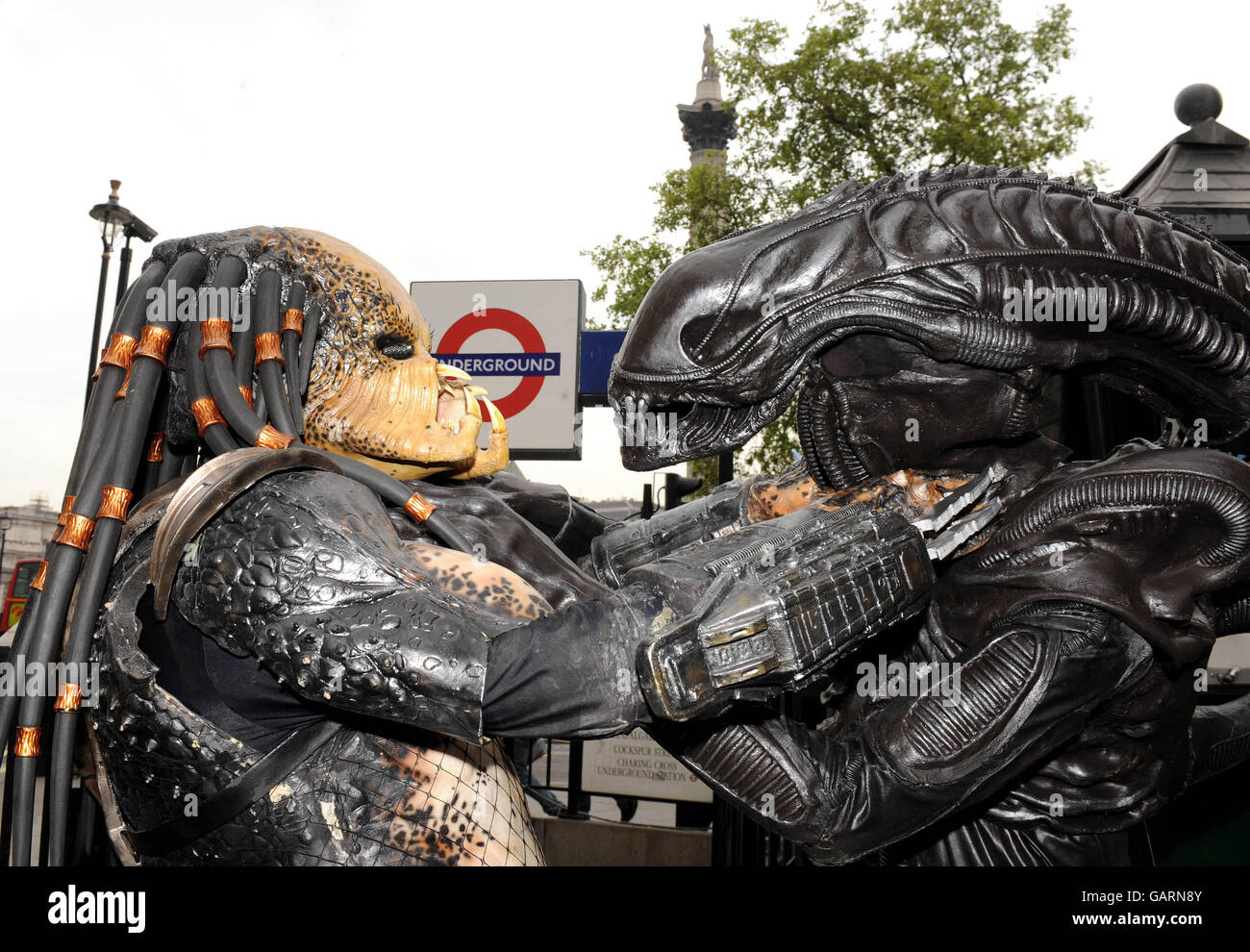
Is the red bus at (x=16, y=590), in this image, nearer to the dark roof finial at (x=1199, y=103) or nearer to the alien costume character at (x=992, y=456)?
the alien costume character at (x=992, y=456)

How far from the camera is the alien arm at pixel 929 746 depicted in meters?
1.88

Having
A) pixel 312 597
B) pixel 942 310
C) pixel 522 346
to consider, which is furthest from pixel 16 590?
pixel 942 310

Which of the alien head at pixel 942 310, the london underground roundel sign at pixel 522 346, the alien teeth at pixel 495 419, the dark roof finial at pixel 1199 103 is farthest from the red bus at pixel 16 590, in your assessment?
the dark roof finial at pixel 1199 103

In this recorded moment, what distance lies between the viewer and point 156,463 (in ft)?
7.31

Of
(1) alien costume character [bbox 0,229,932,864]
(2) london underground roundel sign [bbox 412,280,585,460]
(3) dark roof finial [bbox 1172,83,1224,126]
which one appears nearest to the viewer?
(1) alien costume character [bbox 0,229,932,864]

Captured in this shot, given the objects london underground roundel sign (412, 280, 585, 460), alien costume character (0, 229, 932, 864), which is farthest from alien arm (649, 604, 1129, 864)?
london underground roundel sign (412, 280, 585, 460)

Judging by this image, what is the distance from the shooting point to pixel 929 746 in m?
1.88

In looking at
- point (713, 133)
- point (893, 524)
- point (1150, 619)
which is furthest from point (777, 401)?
point (713, 133)

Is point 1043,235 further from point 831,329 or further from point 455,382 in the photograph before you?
point 455,382

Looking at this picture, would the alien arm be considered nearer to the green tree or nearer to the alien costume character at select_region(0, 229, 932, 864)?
the alien costume character at select_region(0, 229, 932, 864)

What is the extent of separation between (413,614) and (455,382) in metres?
0.79

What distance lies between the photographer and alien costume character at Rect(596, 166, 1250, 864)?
6.26 feet

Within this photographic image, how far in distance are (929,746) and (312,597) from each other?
119 centimetres

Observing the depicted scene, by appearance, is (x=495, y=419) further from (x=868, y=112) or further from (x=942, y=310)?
(x=868, y=112)
